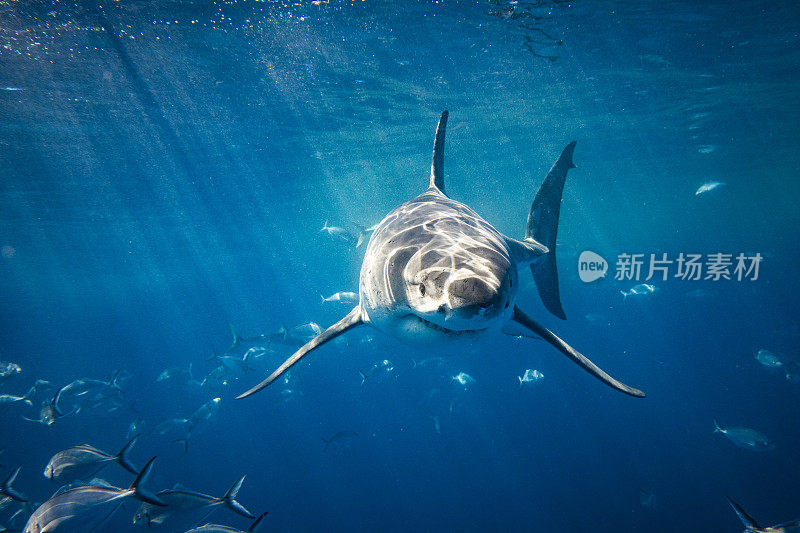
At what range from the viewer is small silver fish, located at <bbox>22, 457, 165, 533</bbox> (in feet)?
11.5

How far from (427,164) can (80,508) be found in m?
24.7

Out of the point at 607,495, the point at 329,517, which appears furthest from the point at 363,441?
the point at 607,495

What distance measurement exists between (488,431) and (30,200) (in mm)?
24835

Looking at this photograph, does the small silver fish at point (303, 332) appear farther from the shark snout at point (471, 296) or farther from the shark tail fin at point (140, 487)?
the shark snout at point (471, 296)

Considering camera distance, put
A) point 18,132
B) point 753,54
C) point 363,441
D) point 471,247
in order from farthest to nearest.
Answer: point 363,441, point 753,54, point 18,132, point 471,247

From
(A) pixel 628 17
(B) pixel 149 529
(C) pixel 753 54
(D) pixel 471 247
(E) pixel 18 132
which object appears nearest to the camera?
(D) pixel 471 247

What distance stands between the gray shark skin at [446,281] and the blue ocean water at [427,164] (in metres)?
4.56

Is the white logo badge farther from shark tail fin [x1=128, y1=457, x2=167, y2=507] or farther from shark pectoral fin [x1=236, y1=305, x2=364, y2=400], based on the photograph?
shark tail fin [x1=128, y1=457, x2=167, y2=507]

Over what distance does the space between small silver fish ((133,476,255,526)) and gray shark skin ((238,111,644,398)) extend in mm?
2095

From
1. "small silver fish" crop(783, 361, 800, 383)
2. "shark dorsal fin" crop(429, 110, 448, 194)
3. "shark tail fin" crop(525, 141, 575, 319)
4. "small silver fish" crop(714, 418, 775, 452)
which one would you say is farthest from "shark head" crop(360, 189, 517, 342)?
"small silver fish" crop(783, 361, 800, 383)

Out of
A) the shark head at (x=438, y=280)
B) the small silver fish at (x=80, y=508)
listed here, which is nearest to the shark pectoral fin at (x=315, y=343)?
the shark head at (x=438, y=280)

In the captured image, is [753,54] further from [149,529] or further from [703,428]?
[149,529]

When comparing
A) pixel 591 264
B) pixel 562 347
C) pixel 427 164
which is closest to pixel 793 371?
pixel 591 264

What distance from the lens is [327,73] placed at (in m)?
12.2
